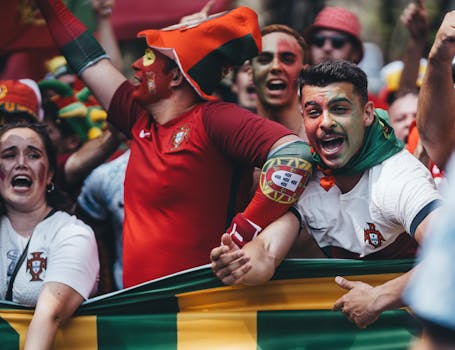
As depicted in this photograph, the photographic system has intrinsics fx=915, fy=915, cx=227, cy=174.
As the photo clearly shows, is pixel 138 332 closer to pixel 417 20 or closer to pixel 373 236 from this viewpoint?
pixel 373 236

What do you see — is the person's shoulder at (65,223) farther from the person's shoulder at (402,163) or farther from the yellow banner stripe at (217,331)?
the person's shoulder at (402,163)

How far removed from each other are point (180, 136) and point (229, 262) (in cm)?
80

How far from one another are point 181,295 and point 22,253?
74 cm

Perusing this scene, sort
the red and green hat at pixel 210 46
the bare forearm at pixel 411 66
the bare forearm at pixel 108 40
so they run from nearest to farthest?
the red and green hat at pixel 210 46
the bare forearm at pixel 108 40
the bare forearm at pixel 411 66

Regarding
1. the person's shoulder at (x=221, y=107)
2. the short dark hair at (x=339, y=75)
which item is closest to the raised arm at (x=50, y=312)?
the person's shoulder at (x=221, y=107)

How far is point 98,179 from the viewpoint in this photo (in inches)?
200

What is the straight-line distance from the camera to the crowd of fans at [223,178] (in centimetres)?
337

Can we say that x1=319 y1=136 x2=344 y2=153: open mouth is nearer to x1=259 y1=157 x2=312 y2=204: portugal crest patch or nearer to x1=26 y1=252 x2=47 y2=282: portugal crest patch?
x1=259 y1=157 x2=312 y2=204: portugal crest patch

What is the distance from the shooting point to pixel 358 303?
3227 mm

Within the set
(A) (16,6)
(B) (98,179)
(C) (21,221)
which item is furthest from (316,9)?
(C) (21,221)

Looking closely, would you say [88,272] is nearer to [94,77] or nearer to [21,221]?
[21,221]

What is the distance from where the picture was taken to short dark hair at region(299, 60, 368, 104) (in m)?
3.60

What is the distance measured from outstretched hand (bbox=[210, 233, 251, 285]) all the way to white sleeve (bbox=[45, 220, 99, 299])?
71 cm

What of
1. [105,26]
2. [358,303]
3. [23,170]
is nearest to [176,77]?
[23,170]
